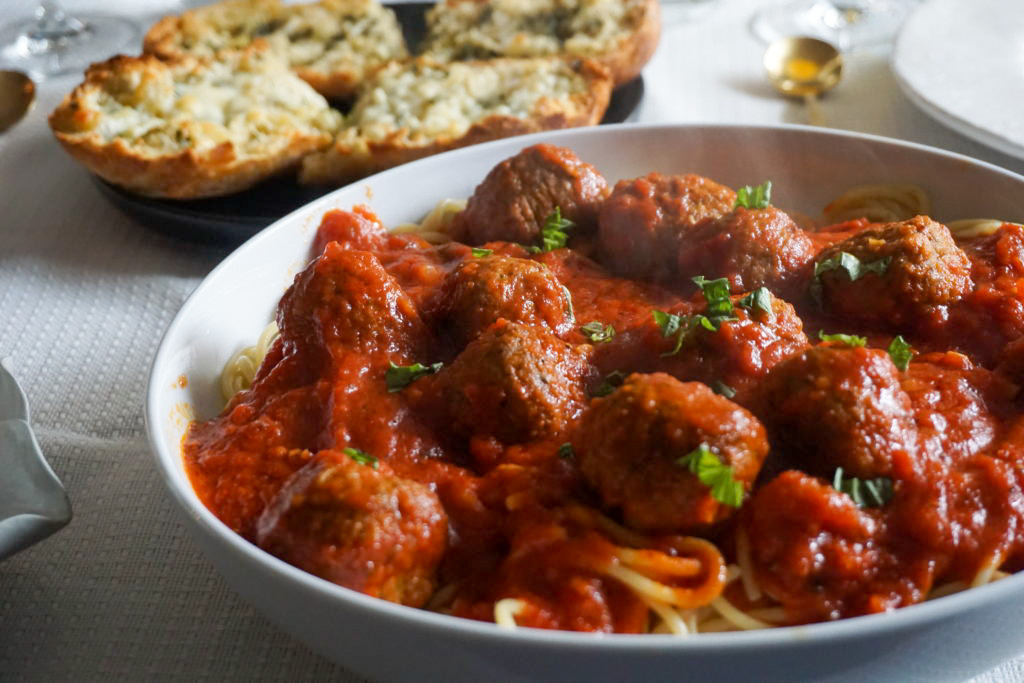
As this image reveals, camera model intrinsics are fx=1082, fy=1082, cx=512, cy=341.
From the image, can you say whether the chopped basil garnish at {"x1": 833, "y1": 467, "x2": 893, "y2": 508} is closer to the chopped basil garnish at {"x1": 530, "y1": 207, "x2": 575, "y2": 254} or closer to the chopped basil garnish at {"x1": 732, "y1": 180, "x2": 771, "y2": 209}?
the chopped basil garnish at {"x1": 732, "y1": 180, "x2": 771, "y2": 209}

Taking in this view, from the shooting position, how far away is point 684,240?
4.20 m

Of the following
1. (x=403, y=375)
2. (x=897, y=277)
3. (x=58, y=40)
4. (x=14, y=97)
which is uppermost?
(x=897, y=277)

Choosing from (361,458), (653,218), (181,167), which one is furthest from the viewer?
(181,167)

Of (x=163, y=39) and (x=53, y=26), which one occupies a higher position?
(x=163, y=39)

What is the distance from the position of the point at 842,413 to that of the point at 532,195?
73.4 inches

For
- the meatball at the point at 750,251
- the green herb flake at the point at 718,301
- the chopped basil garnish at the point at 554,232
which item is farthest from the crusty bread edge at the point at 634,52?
the green herb flake at the point at 718,301

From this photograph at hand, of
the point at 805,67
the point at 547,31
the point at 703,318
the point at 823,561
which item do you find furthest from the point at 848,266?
the point at 547,31

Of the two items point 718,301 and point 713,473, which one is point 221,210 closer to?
point 718,301

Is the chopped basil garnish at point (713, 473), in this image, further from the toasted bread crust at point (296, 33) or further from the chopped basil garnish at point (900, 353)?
the toasted bread crust at point (296, 33)

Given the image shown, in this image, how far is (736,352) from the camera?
3.44 meters

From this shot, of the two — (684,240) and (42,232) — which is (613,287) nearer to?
(684,240)

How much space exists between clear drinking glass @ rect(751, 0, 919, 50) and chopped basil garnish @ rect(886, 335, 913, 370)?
4.48m

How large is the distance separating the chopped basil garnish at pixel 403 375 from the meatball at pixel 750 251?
1.11 meters

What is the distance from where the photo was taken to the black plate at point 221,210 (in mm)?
5434
